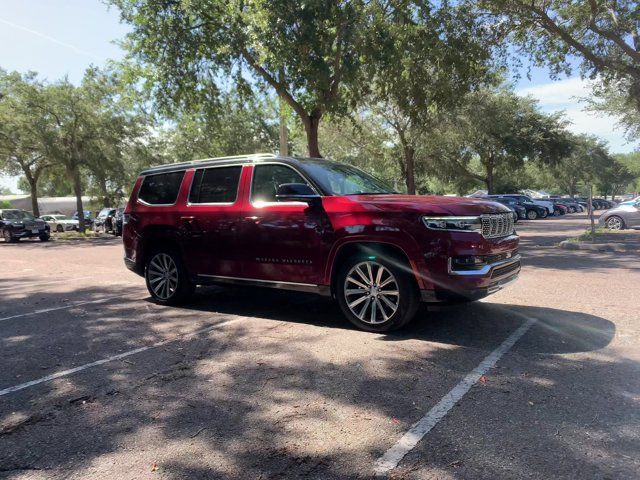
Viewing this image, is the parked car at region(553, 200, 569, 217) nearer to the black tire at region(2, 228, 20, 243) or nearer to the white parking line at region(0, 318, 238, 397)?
the black tire at region(2, 228, 20, 243)

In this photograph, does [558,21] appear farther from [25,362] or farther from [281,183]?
Result: [25,362]

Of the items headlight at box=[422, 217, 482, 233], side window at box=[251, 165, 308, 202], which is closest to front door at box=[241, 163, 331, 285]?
side window at box=[251, 165, 308, 202]

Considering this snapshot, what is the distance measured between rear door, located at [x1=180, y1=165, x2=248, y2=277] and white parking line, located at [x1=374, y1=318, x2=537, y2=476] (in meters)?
3.19

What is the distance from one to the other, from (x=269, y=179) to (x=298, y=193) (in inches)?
32.5

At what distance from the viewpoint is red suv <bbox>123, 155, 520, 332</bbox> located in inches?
191

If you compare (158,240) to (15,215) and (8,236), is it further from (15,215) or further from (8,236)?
(15,215)

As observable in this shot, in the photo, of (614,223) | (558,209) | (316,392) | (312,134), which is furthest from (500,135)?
(316,392)

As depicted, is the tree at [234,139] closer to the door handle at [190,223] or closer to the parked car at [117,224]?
the parked car at [117,224]

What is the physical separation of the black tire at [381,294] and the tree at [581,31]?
1270cm

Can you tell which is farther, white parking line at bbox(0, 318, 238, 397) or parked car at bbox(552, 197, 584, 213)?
parked car at bbox(552, 197, 584, 213)

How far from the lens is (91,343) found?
5309 millimetres

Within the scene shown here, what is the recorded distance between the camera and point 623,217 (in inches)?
699

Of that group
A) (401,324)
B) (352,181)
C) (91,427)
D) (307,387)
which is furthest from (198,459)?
(352,181)

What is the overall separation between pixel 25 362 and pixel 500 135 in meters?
34.2
